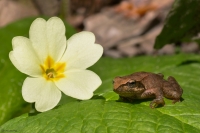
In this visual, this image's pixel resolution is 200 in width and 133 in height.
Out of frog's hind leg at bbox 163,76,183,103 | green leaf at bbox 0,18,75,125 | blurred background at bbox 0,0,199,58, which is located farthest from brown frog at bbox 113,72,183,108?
blurred background at bbox 0,0,199,58

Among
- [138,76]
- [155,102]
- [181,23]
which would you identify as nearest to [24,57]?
[138,76]

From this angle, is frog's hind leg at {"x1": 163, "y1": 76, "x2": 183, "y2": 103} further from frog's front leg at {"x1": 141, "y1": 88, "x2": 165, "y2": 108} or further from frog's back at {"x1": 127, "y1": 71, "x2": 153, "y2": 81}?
frog's back at {"x1": 127, "y1": 71, "x2": 153, "y2": 81}

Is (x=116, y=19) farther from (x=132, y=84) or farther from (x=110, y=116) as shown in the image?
(x=110, y=116)

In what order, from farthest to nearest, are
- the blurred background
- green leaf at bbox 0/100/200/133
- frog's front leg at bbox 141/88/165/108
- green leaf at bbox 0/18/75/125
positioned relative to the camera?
the blurred background → green leaf at bbox 0/18/75/125 → frog's front leg at bbox 141/88/165/108 → green leaf at bbox 0/100/200/133

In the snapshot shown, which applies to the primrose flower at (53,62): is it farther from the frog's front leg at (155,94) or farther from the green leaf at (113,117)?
the frog's front leg at (155,94)

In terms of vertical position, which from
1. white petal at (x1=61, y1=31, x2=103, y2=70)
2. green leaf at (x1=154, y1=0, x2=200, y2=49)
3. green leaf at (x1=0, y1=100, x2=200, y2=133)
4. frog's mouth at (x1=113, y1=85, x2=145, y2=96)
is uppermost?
green leaf at (x1=154, y1=0, x2=200, y2=49)

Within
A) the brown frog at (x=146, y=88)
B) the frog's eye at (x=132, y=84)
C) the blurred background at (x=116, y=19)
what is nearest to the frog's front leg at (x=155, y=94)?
the brown frog at (x=146, y=88)

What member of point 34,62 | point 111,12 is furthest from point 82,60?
point 111,12
